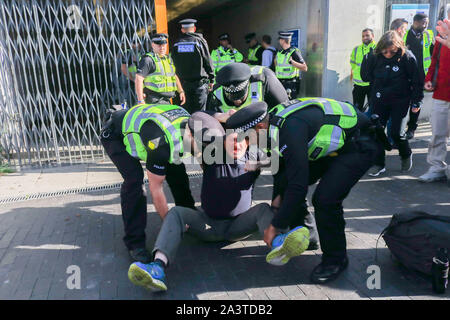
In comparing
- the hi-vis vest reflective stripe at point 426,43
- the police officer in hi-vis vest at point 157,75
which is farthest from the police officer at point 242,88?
the hi-vis vest reflective stripe at point 426,43

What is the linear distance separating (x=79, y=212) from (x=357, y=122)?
10.1ft

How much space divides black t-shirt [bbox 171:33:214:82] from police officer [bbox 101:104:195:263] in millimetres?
2696

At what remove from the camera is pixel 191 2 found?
10883mm

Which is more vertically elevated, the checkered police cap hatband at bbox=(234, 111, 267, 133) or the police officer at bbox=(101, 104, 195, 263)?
the checkered police cap hatband at bbox=(234, 111, 267, 133)

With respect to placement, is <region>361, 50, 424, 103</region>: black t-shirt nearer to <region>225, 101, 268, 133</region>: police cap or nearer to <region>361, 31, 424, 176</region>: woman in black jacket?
<region>361, 31, 424, 176</region>: woman in black jacket

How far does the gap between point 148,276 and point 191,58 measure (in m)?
3.95

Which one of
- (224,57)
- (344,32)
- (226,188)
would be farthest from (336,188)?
(224,57)

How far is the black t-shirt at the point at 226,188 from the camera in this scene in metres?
2.98

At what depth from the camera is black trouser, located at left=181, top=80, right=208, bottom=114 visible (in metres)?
5.88

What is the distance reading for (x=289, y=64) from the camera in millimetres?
7090

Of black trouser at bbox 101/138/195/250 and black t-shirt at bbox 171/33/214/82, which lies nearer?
black trouser at bbox 101/138/195/250

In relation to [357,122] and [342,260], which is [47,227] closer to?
[342,260]

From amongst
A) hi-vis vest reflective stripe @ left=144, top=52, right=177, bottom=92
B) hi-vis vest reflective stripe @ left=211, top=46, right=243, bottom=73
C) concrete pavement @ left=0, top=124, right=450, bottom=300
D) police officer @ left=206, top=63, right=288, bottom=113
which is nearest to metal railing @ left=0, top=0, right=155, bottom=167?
hi-vis vest reflective stripe @ left=144, top=52, right=177, bottom=92
